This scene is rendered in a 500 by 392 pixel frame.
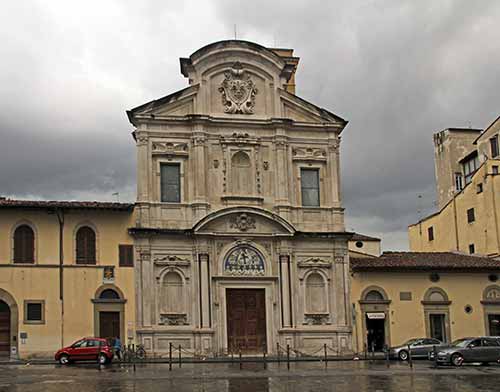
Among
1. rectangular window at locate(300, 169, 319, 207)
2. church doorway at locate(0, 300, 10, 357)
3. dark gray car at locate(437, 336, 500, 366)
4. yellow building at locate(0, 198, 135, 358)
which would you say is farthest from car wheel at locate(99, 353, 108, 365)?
dark gray car at locate(437, 336, 500, 366)

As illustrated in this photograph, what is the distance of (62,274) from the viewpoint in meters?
44.3

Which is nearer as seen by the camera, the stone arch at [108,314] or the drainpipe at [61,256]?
the drainpipe at [61,256]

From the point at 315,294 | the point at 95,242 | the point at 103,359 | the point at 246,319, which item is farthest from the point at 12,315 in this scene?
the point at 315,294

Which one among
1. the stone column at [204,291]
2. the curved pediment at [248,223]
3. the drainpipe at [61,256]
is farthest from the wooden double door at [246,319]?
the drainpipe at [61,256]

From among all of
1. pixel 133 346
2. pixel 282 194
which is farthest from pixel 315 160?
pixel 133 346

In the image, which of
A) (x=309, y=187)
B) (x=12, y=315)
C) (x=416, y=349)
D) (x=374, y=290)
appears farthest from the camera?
(x=309, y=187)

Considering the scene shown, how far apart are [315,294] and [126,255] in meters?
10.9

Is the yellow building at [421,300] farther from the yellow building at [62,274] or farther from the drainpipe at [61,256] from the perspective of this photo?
the drainpipe at [61,256]

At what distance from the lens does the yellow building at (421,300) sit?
1901 inches

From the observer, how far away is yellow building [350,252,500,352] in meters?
48.3

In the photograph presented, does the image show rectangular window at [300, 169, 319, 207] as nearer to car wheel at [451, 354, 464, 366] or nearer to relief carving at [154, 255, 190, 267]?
relief carving at [154, 255, 190, 267]

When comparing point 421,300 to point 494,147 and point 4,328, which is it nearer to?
point 494,147

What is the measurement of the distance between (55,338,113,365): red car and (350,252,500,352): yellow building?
1497 centimetres

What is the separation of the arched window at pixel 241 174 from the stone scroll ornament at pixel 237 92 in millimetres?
2657
